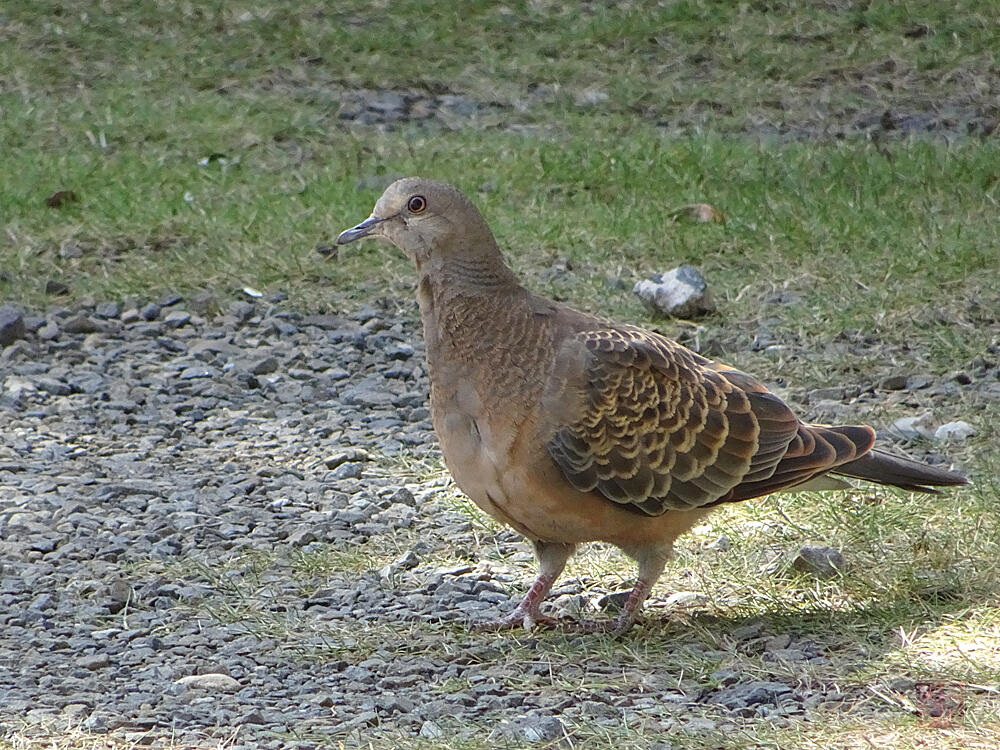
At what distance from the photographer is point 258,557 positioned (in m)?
4.31

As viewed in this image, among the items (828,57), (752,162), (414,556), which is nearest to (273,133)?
(752,162)

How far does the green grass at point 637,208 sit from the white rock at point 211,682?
0.24m

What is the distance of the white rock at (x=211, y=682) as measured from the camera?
11.4ft

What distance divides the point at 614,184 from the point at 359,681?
440cm

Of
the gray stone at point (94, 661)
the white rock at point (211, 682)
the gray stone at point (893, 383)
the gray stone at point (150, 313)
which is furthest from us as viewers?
the gray stone at point (150, 313)

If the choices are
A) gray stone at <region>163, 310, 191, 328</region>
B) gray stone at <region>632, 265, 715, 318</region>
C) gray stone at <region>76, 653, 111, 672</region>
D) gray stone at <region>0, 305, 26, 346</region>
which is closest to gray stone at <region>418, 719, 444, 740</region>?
gray stone at <region>76, 653, 111, 672</region>

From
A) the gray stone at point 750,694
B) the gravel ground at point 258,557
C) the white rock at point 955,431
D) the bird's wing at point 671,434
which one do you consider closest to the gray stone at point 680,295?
the gravel ground at point 258,557

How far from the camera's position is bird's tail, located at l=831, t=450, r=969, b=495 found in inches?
155

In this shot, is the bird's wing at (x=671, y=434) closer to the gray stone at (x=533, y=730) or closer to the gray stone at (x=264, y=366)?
the gray stone at (x=533, y=730)

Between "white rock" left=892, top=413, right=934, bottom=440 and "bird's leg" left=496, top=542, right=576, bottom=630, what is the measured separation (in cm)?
157

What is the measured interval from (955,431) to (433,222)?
6.54ft

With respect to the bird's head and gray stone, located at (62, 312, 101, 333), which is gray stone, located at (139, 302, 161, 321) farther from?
the bird's head

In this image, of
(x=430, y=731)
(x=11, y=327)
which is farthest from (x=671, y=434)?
(x=11, y=327)

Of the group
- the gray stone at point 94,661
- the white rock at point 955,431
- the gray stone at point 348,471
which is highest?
the white rock at point 955,431
